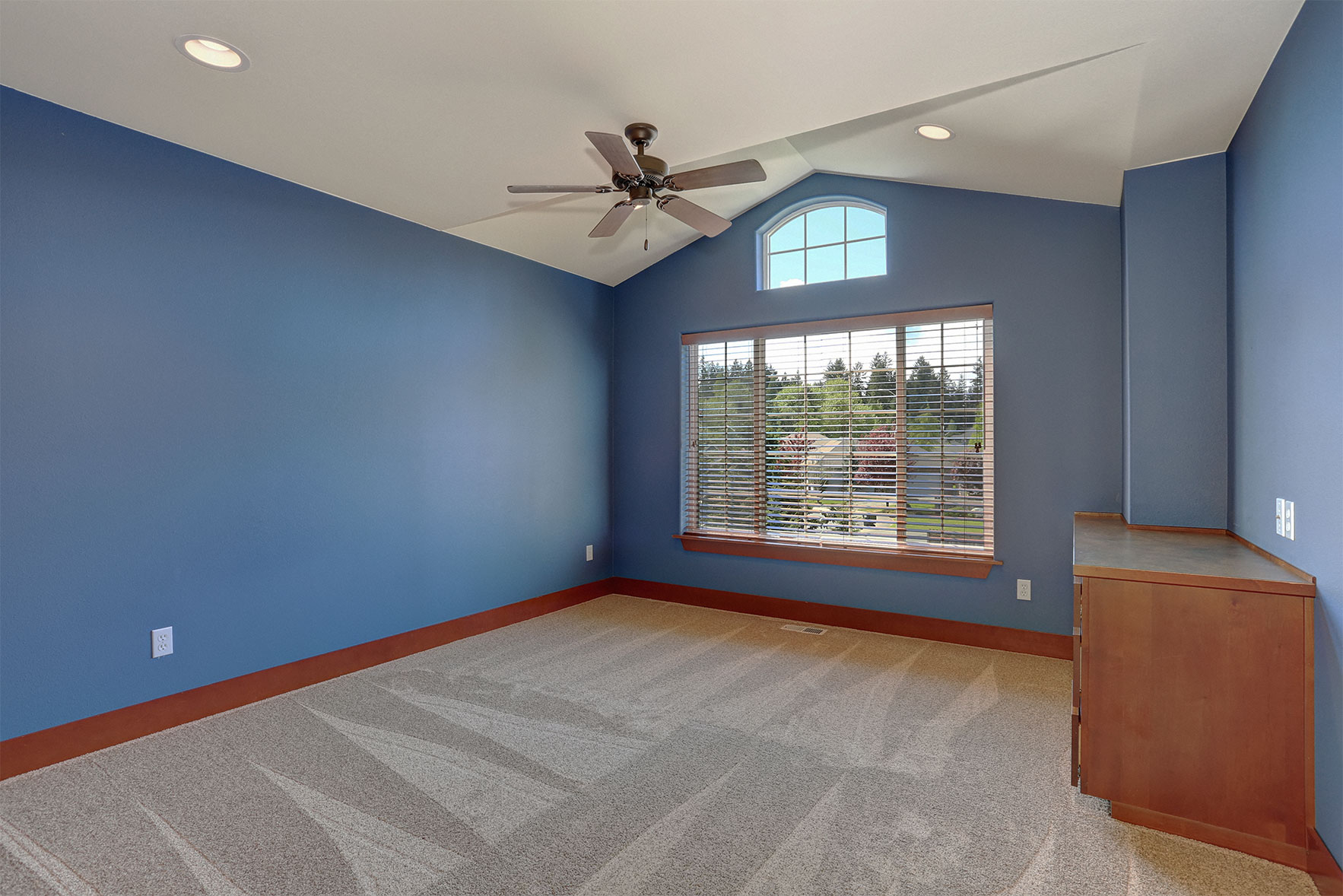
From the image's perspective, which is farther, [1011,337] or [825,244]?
[825,244]


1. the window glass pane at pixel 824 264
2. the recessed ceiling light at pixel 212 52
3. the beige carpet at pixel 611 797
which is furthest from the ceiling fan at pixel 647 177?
the beige carpet at pixel 611 797

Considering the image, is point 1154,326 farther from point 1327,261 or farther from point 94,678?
point 94,678

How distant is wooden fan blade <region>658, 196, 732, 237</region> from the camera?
10.1ft

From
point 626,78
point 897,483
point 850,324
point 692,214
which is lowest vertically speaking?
point 897,483

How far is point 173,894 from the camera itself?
6.19 ft

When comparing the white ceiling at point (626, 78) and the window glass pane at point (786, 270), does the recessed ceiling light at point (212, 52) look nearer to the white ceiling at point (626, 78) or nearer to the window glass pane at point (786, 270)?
the white ceiling at point (626, 78)

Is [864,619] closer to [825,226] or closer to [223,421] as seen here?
[825,226]

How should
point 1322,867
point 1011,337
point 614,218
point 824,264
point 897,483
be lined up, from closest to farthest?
point 1322,867 < point 614,218 < point 1011,337 < point 897,483 < point 824,264

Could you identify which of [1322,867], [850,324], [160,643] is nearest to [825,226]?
[850,324]

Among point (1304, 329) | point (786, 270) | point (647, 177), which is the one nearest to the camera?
point (1304, 329)

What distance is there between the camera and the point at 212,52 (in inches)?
89.8

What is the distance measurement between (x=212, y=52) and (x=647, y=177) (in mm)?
1583

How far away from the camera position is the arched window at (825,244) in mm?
4570

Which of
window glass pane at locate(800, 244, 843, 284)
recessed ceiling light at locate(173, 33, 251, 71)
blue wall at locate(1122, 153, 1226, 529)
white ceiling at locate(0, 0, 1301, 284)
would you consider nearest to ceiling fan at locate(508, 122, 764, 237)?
white ceiling at locate(0, 0, 1301, 284)
